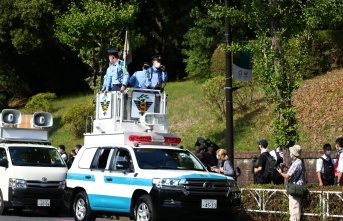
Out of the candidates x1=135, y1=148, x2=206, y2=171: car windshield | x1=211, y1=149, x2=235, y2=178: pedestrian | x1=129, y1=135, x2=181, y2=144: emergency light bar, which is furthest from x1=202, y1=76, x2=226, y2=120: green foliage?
x1=135, y1=148, x2=206, y2=171: car windshield

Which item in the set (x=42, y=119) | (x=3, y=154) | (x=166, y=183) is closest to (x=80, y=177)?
(x=166, y=183)

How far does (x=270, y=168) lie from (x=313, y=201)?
2.11 metres

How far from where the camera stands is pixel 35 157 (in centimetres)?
2078

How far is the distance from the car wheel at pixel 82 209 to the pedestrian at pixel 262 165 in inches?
158

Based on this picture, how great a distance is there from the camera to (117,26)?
36.6 m

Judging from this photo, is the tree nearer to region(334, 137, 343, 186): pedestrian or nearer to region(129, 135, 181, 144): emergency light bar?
region(129, 135, 181, 144): emergency light bar

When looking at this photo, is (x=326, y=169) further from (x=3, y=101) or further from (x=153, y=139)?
(x=3, y=101)

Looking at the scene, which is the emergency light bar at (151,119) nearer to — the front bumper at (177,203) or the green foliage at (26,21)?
the front bumper at (177,203)

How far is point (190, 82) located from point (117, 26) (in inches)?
191

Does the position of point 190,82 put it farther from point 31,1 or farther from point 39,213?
point 39,213

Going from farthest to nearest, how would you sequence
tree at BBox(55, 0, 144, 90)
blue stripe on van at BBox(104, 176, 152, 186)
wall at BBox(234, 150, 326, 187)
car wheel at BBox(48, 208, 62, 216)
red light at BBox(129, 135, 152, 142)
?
tree at BBox(55, 0, 144, 90) < wall at BBox(234, 150, 326, 187) < car wheel at BBox(48, 208, 62, 216) < red light at BBox(129, 135, 152, 142) < blue stripe on van at BBox(104, 176, 152, 186)

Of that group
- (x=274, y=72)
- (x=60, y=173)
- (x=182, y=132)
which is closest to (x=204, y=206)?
(x=274, y=72)

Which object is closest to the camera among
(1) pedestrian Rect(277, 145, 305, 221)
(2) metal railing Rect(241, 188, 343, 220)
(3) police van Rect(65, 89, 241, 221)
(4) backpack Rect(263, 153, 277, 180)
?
(3) police van Rect(65, 89, 241, 221)

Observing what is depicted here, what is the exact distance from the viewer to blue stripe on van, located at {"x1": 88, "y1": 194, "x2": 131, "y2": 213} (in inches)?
624
